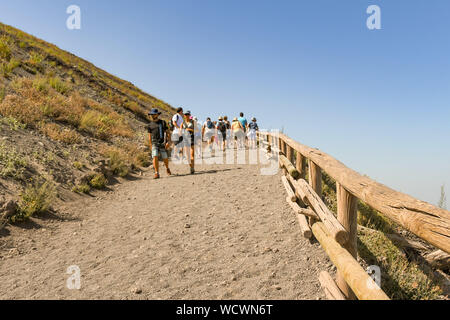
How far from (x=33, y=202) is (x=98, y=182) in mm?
2956

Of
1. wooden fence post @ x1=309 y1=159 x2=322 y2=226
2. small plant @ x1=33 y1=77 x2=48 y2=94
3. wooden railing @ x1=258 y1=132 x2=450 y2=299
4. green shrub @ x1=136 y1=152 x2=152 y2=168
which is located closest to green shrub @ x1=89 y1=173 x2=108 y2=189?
green shrub @ x1=136 y1=152 x2=152 y2=168

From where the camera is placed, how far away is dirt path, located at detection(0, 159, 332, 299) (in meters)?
3.57

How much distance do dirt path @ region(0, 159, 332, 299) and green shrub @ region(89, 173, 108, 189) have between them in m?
1.25

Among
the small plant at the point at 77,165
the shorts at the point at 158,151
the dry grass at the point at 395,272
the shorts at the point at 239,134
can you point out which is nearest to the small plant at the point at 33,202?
the small plant at the point at 77,165

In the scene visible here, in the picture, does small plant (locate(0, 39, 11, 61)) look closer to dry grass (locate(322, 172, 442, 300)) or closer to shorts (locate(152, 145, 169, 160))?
shorts (locate(152, 145, 169, 160))

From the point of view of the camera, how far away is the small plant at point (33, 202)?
577 centimetres

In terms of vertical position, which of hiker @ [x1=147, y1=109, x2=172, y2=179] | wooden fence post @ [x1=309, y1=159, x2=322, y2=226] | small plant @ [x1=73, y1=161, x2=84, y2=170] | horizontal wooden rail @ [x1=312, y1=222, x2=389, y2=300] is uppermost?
hiker @ [x1=147, y1=109, x2=172, y2=179]

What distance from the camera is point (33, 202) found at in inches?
238

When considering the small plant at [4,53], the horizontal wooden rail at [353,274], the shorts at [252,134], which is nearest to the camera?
the horizontal wooden rail at [353,274]

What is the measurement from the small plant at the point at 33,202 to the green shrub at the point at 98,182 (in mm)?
1933

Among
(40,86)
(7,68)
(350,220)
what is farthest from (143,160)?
(350,220)

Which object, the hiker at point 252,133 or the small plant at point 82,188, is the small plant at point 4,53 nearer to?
the small plant at point 82,188

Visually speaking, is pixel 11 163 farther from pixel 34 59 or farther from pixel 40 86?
pixel 34 59
